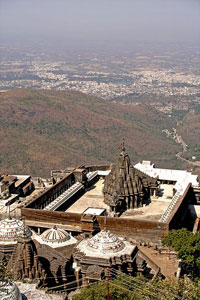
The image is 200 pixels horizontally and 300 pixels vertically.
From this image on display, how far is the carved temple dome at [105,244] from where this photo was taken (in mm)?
34184

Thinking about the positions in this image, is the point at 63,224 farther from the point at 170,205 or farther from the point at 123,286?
the point at 123,286

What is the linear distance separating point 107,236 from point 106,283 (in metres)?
4.50

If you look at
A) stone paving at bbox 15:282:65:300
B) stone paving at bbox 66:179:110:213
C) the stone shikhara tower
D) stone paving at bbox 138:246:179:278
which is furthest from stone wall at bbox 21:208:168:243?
stone paving at bbox 15:282:65:300

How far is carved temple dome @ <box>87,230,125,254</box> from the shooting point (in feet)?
112

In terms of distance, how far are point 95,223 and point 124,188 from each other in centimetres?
779

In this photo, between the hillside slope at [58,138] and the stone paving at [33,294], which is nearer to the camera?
the stone paving at [33,294]

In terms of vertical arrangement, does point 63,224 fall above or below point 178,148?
above

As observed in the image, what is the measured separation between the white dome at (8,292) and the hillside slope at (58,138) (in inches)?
4017

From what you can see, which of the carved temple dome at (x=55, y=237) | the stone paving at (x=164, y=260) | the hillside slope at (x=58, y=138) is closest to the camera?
the carved temple dome at (x=55, y=237)

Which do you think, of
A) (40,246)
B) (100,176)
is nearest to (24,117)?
(100,176)

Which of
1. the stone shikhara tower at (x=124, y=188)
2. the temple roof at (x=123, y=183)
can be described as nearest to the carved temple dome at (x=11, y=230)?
the stone shikhara tower at (x=124, y=188)

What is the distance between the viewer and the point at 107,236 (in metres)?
34.5

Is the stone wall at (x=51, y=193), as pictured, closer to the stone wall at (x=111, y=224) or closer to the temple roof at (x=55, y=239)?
the stone wall at (x=111, y=224)

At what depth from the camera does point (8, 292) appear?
90.1 feet
